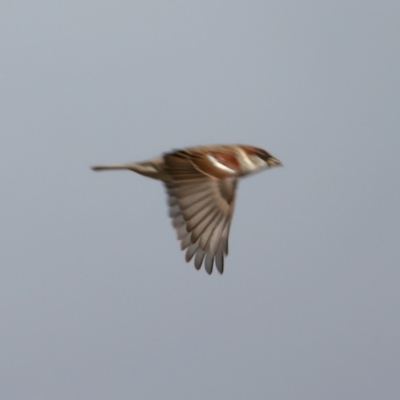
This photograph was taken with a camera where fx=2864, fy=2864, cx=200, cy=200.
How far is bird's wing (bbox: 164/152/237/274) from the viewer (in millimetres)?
19094

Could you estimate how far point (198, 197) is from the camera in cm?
1933

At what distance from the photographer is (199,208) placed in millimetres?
19406

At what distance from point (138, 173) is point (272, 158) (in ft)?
3.07

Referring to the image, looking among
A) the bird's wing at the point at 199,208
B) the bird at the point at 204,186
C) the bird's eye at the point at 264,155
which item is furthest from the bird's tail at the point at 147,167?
the bird's eye at the point at 264,155

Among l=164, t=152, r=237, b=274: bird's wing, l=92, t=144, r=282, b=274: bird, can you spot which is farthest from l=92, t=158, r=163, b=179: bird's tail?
l=164, t=152, r=237, b=274: bird's wing

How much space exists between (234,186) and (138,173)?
691 millimetres

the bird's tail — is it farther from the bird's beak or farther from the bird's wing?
the bird's beak

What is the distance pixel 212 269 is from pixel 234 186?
59cm

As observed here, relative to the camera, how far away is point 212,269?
19578mm

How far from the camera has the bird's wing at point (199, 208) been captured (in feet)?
62.6

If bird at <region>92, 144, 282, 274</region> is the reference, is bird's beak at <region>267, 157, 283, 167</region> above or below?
above

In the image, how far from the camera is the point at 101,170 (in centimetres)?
1962

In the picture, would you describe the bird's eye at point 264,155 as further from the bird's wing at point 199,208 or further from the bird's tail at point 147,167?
the bird's tail at point 147,167

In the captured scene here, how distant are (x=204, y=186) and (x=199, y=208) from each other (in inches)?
6.1
